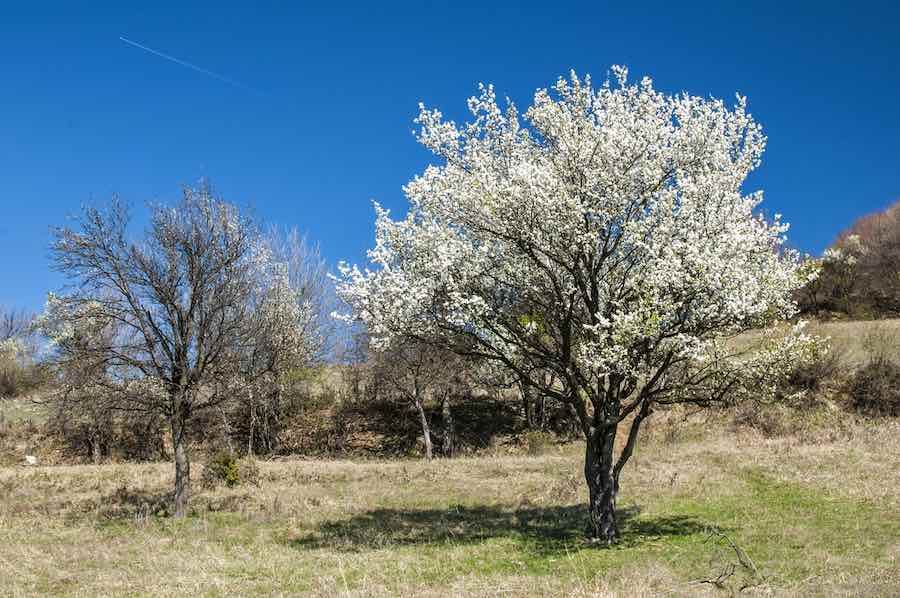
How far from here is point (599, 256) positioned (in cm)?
1902

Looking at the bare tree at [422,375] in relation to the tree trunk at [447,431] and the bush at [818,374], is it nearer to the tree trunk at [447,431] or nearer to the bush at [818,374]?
the tree trunk at [447,431]

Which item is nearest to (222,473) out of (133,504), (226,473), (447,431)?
(226,473)

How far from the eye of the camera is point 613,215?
1745cm

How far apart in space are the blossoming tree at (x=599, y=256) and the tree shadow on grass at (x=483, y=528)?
1.79 meters

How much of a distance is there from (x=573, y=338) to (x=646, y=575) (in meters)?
8.97

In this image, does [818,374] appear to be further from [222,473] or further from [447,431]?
[222,473]

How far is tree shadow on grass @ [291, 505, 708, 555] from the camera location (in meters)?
19.2

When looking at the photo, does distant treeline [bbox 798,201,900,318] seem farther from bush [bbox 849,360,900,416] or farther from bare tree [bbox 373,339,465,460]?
bare tree [bbox 373,339,465,460]

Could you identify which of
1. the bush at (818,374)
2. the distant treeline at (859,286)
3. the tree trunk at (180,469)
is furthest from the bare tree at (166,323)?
the distant treeline at (859,286)

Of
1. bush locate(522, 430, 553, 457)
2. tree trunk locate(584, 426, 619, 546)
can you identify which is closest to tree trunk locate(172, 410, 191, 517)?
tree trunk locate(584, 426, 619, 546)

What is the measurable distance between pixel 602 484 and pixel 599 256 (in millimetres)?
6007

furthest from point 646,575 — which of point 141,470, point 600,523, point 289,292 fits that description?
point 289,292

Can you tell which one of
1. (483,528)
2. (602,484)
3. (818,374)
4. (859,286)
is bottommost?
(483,528)

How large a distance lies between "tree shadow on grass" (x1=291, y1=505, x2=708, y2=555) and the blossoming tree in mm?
1789
